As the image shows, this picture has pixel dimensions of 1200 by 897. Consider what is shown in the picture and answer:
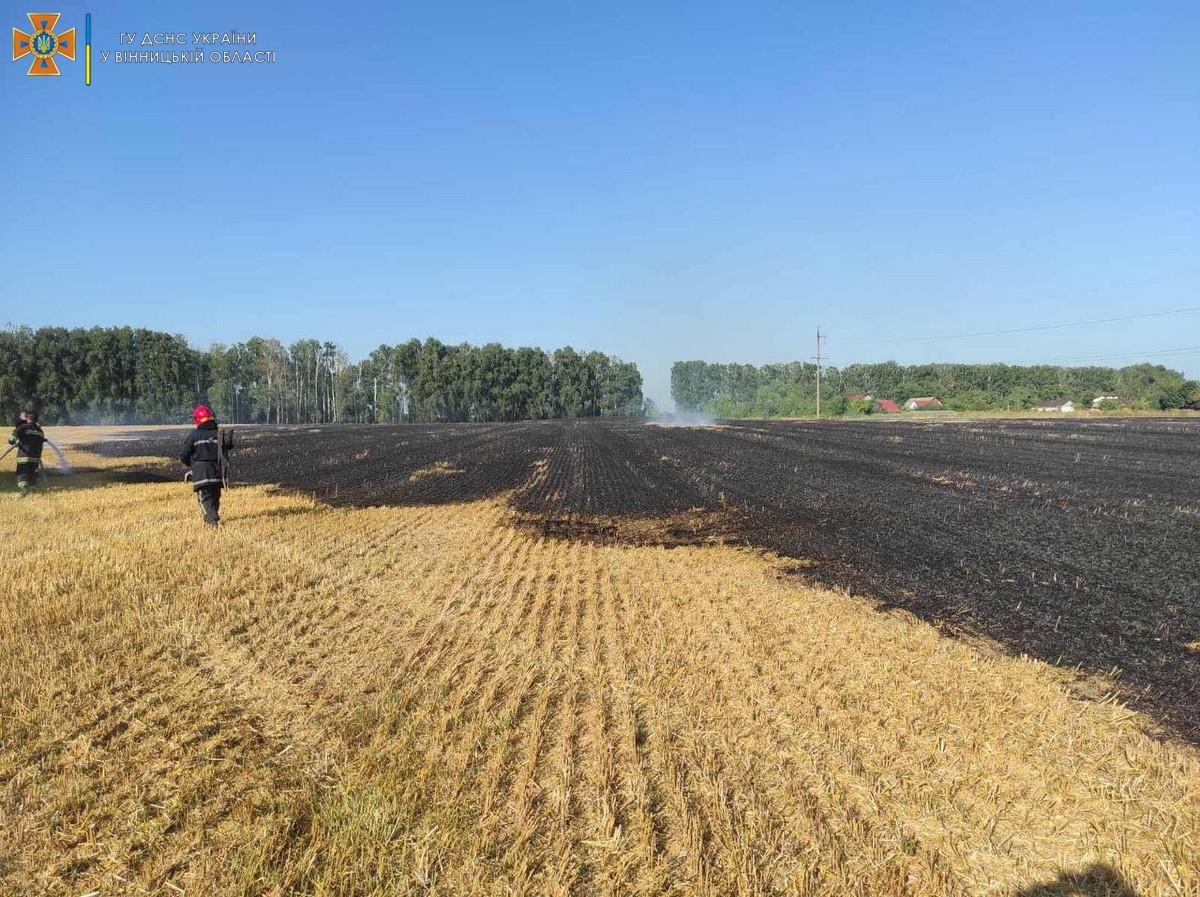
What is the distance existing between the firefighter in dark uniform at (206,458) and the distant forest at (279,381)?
3948 inches

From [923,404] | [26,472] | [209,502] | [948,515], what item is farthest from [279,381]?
[923,404]

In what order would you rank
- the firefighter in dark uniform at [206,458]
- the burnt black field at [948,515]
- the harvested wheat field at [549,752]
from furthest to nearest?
the firefighter in dark uniform at [206,458], the burnt black field at [948,515], the harvested wheat field at [549,752]

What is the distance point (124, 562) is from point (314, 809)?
681 centimetres

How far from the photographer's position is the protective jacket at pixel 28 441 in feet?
48.0

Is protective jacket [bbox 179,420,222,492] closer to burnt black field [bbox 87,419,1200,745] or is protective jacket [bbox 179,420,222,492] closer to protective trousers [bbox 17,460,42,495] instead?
burnt black field [bbox 87,419,1200,745]

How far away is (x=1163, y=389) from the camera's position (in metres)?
82.9

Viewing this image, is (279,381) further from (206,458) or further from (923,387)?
(923,387)

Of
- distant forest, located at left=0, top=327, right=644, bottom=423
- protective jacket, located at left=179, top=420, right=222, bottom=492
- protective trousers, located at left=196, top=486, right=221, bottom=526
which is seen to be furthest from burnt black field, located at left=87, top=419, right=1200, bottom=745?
distant forest, located at left=0, top=327, right=644, bottom=423

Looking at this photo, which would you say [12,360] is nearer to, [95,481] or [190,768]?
[95,481]

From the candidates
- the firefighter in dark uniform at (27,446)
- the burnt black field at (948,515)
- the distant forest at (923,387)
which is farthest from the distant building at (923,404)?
the firefighter in dark uniform at (27,446)

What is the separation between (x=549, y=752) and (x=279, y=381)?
391ft

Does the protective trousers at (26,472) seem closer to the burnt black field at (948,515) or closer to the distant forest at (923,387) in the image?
the burnt black field at (948,515)

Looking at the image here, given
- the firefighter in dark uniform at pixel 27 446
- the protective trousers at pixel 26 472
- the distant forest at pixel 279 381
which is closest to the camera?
the firefighter in dark uniform at pixel 27 446

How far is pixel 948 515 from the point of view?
1323cm
